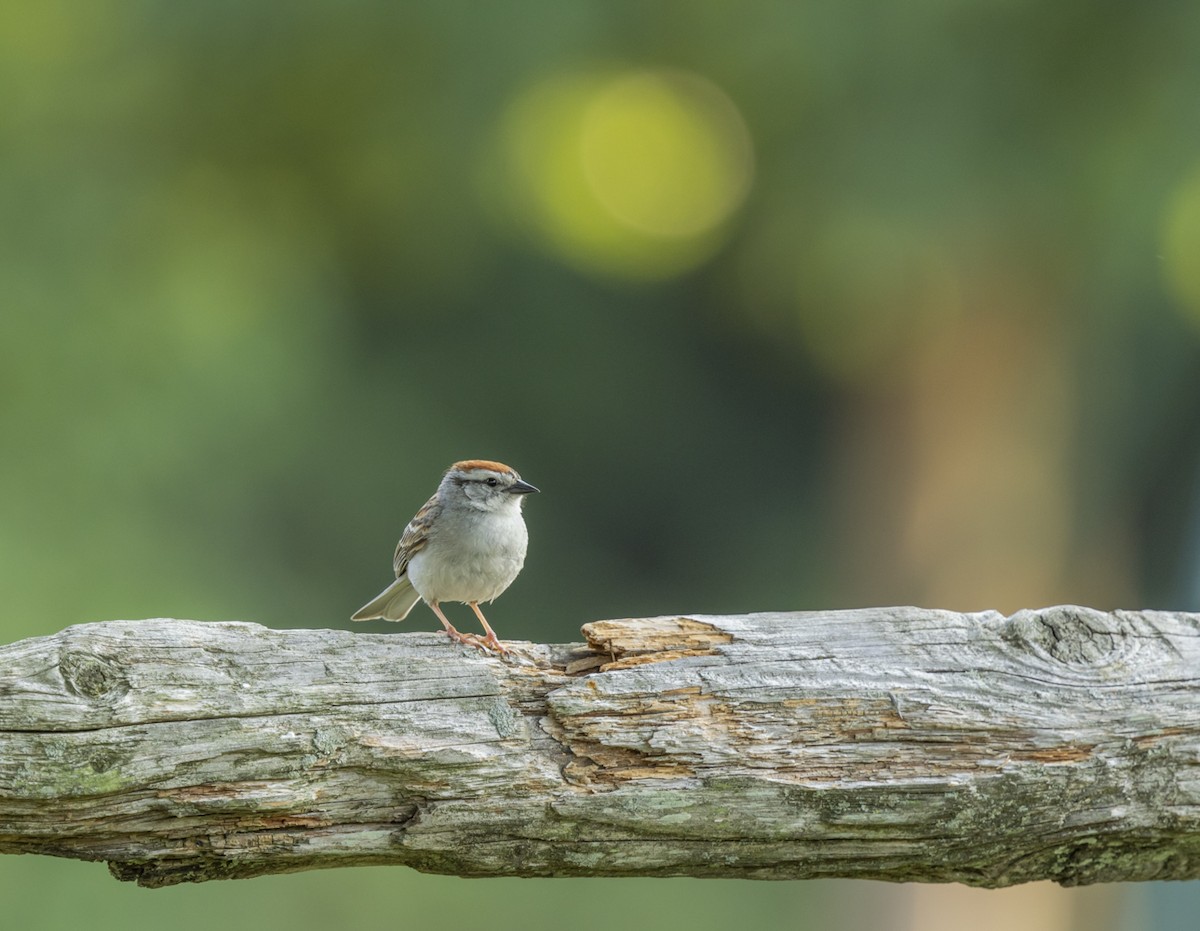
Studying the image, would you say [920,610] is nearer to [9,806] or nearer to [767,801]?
[767,801]

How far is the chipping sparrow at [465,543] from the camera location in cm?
422

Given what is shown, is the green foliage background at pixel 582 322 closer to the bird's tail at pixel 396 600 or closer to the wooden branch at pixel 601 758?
the bird's tail at pixel 396 600

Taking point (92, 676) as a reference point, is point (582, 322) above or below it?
above

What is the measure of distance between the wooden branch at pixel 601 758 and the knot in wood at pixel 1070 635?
1cm

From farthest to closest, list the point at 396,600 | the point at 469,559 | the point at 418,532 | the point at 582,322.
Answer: the point at 582,322, the point at 396,600, the point at 418,532, the point at 469,559

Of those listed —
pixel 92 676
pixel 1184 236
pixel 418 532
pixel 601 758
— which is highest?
pixel 1184 236

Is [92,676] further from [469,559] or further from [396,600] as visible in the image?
[396,600]

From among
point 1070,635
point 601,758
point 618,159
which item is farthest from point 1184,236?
point 601,758

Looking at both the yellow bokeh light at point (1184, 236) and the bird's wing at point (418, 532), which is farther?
the yellow bokeh light at point (1184, 236)

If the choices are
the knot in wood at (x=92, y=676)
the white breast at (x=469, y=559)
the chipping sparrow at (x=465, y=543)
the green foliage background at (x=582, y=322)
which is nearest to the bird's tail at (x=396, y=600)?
the chipping sparrow at (x=465, y=543)

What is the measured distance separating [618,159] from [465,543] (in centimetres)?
542

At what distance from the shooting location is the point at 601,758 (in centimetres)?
269

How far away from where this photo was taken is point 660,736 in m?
2.69

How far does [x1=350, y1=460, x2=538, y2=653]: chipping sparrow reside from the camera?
4223 mm
